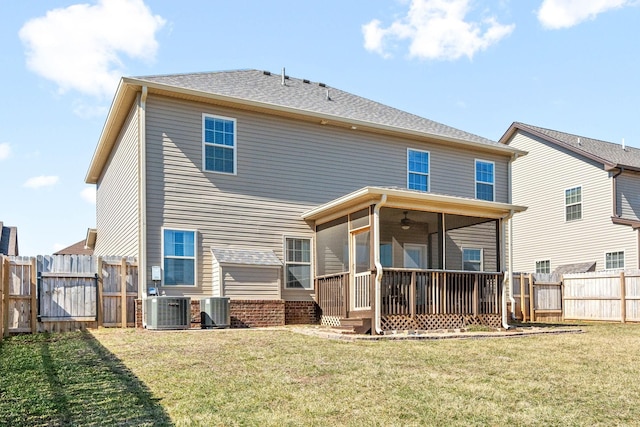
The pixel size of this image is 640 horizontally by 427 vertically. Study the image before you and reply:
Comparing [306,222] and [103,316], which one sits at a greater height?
[306,222]

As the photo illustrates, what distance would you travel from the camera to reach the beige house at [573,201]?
20.2 meters

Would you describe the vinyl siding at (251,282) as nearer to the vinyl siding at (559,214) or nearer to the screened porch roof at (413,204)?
the screened porch roof at (413,204)

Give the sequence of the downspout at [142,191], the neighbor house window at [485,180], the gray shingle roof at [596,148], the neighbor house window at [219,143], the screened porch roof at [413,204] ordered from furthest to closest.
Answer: the gray shingle roof at [596,148], the neighbor house window at [485,180], the neighbor house window at [219,143], the downspout at [142,191], the screened porch roof at [413,204]

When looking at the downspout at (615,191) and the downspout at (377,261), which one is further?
the downspout at (615,191)

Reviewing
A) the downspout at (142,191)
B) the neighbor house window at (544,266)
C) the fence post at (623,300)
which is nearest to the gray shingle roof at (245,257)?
the downspout at (142,191)

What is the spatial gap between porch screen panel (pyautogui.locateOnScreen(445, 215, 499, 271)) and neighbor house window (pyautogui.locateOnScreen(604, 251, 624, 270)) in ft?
17.9

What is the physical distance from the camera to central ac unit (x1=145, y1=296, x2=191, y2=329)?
11.6 meters

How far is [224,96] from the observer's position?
13.5 metres

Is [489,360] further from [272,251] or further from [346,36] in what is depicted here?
[346,36]

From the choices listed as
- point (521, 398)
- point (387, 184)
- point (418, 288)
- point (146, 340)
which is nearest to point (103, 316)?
point (146, 340)

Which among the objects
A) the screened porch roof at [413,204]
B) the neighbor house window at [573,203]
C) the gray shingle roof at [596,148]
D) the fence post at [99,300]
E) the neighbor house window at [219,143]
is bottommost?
the fence post at [99,300]

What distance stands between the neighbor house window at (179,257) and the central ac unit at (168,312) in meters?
1.12

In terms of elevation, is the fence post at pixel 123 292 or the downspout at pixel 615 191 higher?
the downspout at pixel 615 191

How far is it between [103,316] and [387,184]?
8.19 metres
